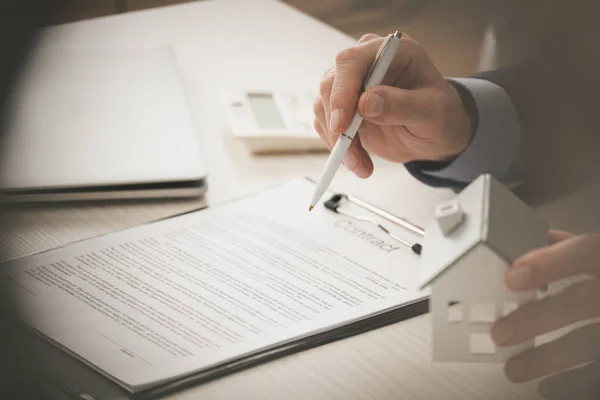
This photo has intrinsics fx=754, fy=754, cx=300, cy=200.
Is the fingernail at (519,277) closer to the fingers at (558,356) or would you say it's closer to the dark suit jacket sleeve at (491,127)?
the fingers at (558,356)

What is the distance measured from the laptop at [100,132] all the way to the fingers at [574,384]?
0.32 meters

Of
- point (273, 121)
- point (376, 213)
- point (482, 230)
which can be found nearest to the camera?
point (482, 230)

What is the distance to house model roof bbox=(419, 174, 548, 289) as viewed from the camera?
0.30 m

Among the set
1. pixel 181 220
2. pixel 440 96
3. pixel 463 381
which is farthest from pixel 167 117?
pixel 463 381

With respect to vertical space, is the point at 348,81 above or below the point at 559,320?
above

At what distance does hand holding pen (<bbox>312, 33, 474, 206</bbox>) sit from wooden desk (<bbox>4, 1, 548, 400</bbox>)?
0.18ft

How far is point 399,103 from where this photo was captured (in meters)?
0.46

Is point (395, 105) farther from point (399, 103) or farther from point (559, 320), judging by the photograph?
point (559, 320)

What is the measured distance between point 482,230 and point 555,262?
4 cm

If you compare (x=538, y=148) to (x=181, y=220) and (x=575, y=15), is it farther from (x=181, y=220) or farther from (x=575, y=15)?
(x=181, y=220)

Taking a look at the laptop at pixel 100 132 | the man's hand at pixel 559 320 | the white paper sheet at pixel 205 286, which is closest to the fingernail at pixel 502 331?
the man's hand at pixel 559 320

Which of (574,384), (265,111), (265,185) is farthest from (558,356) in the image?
(265,111)

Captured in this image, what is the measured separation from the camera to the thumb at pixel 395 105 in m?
0.45

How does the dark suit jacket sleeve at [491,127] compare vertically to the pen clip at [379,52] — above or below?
below
